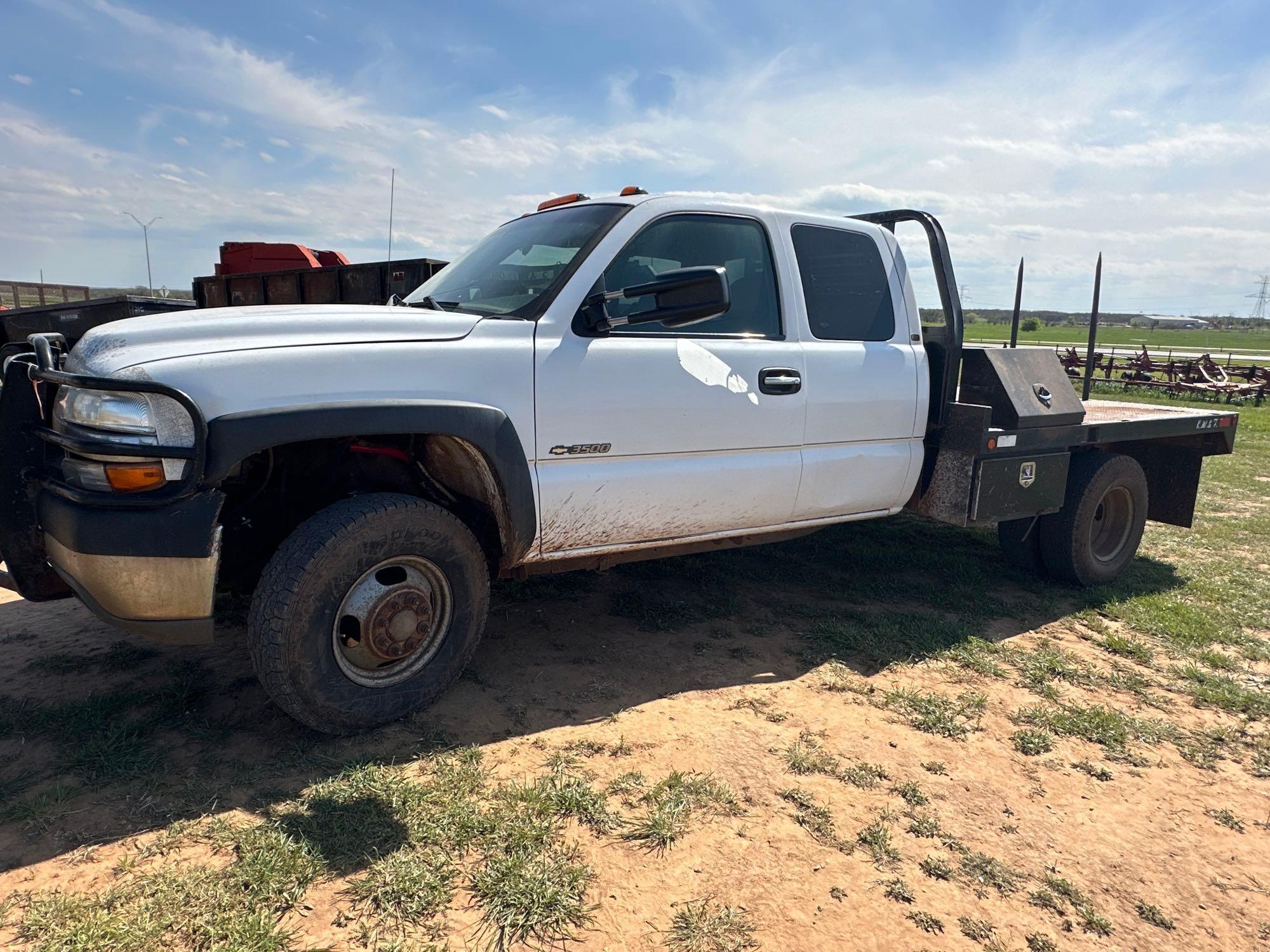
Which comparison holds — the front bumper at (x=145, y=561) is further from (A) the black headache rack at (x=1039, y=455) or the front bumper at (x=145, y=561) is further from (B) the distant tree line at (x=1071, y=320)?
(B) the distant tree line at (x=1071, y=320)

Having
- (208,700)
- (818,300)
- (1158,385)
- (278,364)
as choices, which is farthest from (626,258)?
(1158,385)

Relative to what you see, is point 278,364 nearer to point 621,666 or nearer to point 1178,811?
point 621,666

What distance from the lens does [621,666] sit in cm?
384

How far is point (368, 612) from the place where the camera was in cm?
295

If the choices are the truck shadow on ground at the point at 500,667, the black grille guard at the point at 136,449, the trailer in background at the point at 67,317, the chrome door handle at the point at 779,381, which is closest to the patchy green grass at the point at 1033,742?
the truck shadow on ground at the point at 500,667

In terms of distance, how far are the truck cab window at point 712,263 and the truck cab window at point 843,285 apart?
215mm

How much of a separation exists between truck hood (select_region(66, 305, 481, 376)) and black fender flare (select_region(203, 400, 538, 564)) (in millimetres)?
237

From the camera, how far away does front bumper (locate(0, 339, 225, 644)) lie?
2553 mm

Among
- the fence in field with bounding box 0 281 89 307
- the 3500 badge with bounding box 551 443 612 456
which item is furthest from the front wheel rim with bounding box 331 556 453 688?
the fence in field with bounding box 0 281 89 307

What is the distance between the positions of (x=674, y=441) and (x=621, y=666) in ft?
3.53

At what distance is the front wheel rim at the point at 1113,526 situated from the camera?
5.58m

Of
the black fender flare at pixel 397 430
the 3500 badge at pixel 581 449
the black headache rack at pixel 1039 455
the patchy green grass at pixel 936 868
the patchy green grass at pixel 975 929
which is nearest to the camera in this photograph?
the patchy green grass at pixel 975 929

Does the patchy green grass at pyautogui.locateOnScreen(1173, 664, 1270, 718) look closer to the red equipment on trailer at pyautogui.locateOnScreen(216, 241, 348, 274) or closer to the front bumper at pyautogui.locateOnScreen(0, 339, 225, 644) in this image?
the front bumper at pyautogui.locateOnScreen(0, 339, 225, 644)

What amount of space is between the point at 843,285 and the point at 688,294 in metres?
1.45
